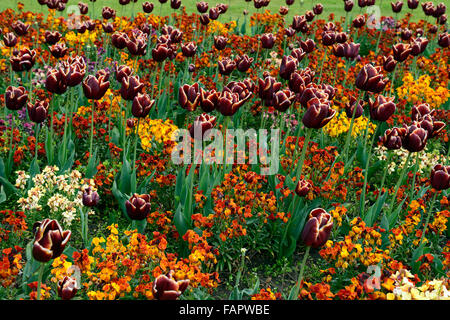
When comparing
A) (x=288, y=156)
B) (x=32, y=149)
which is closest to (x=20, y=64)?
(x=32, y=149)

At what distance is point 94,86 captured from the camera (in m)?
4.41

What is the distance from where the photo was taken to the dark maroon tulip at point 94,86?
173 inches

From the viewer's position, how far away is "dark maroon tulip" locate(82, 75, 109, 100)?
14.4ft

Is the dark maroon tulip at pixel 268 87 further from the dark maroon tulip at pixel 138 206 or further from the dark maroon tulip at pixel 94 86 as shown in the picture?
the dark maroon tulip at pixel 138 206

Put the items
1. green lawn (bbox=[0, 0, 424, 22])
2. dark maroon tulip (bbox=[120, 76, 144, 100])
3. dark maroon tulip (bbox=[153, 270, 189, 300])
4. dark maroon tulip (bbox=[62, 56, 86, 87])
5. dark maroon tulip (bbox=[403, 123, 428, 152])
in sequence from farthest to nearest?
green lawn (bbox=[0, 0, 424, 22]) → dark maroon tulip (bbox=[120, 76, 144, 100]) → dark maroon tulip (bbox=[62, 56, 86, 87]) → dark maroon tulip (bbox=[403, 123, 428, 152]) → dark maroon tulip (bbox=[153, 270, 189, 300])

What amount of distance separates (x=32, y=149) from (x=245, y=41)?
16.0ft

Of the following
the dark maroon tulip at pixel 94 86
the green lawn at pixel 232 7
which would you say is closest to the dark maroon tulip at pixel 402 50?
the dark maroon tulip at pixel 94 86

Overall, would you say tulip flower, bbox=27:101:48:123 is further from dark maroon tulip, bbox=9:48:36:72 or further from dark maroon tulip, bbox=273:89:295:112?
dark maroon tulip, bbox=273:89:295:112

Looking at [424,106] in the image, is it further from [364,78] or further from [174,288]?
[174,288]

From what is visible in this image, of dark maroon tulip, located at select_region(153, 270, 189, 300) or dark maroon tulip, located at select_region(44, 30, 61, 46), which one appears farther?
dark maroon tulip, located at select_region(44, 30, 61, 46)

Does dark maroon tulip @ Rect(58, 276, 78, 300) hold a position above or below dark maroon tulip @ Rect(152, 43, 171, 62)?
below

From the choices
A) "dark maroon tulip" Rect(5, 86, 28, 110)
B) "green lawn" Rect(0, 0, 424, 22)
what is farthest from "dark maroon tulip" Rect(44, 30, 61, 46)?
"green lawn" Rect(0, 0, 424, 22)

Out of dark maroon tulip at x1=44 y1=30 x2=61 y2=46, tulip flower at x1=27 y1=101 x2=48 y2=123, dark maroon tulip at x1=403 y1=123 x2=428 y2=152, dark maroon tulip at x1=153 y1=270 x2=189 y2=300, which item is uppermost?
dark maroon tulip at x1=44 y1=30 x2=61 y2=46

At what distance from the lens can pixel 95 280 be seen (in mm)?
3340
